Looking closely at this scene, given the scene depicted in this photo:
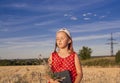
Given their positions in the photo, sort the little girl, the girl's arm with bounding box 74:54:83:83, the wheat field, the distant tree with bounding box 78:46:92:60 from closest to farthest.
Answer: the girl's arm with bounding box 74:54:83:83, the little girl, the wheat field, the distant tree with bounding box 78:46:92:60

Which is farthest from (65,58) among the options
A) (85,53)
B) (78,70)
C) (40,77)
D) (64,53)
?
(85,53)

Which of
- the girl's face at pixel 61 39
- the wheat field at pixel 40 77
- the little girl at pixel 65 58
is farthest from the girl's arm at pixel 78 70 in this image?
the wheat field at pixel 40 77

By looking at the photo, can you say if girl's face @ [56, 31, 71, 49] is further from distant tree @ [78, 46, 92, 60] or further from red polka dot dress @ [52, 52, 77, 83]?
distant tree @ [78, 46, 92, 60]

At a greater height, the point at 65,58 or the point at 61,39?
the point at 61,39

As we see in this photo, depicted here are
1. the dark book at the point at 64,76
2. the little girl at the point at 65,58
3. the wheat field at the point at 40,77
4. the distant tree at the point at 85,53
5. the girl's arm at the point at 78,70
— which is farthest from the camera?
the distant tree at the point at 85,53

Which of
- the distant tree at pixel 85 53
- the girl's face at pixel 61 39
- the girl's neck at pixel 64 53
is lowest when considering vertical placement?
the distant tree at pixel 85 53

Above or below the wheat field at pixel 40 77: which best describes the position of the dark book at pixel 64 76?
above

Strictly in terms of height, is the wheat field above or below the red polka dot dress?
below

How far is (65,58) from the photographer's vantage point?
246 inches

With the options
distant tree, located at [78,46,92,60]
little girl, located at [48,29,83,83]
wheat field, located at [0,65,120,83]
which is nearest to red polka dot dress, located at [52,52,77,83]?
little girl, located at [48,29,83,83]

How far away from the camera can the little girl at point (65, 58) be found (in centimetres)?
612

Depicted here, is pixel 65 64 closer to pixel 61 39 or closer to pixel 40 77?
pixel 61 39

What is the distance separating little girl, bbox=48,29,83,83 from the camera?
612 centimetres

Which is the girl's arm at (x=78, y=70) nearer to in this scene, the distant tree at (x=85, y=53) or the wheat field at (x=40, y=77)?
the wheat field at (x=40, y=77)
